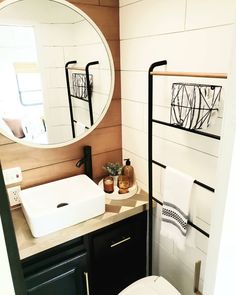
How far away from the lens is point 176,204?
1.18 m

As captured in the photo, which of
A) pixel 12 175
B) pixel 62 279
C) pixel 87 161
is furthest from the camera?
pixel 87 161

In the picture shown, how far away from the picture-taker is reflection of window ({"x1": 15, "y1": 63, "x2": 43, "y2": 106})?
50.9 inches

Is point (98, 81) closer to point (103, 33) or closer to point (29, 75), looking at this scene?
point (103, 33)

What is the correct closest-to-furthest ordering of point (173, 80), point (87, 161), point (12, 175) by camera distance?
point (173, 80) < point (12, 175) < point (87, 161)

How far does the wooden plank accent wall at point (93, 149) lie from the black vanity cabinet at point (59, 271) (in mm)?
448

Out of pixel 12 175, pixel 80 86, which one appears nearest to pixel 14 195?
pixel 12 175

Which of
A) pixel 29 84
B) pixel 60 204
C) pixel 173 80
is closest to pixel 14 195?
pixel 60 204

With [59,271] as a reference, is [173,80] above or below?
above

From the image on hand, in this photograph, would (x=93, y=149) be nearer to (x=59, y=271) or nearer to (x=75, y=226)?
(x=75, y=226)

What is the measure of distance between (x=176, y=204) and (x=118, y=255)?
56cm

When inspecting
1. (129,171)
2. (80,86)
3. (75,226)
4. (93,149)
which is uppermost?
(80,86)

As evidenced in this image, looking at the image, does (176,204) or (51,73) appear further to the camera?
(51,73)

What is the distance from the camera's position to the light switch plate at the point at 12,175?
1369mm

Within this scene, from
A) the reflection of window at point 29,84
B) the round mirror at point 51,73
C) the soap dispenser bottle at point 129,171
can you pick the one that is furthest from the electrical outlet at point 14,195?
the soap dispenser bottle at point 129,171
